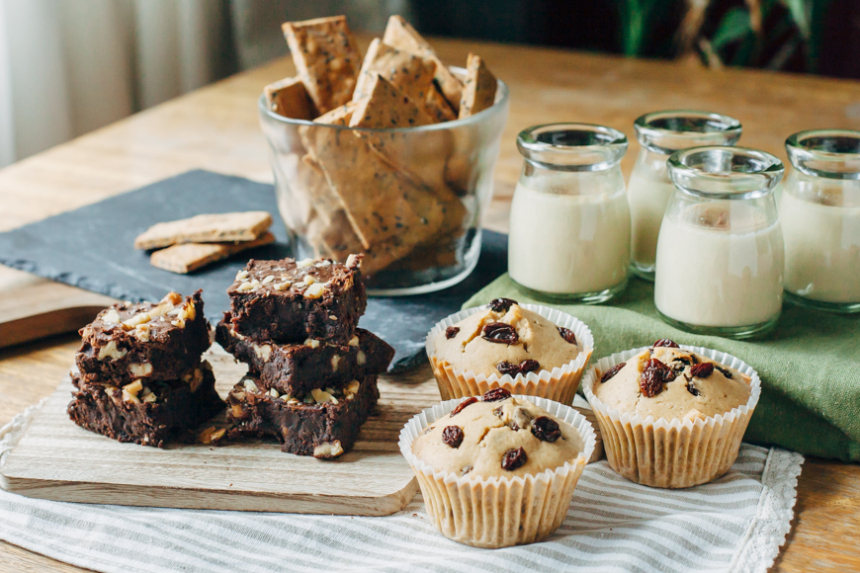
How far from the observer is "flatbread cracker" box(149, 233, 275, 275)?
189 centimetres

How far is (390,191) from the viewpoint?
1.65 meters

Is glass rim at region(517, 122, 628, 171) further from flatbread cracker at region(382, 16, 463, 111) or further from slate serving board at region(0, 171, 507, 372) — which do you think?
slate serving board at region(0, 171, 507, 372)

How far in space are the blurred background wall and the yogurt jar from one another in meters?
2.69

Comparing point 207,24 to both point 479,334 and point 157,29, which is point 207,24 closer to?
point 157,29

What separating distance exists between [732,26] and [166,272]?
3.25 m

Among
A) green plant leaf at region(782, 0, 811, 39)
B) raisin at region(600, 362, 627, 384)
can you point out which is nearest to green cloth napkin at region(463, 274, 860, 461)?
raisin at region(600, 362, 627, 384)

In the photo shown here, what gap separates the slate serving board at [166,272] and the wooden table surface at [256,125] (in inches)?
3.7

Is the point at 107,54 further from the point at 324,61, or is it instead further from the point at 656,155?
the point at 656,155

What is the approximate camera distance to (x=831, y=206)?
1.42 meters

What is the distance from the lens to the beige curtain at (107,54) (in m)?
3.11

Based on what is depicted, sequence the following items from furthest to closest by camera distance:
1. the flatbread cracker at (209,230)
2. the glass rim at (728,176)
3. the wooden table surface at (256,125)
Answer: the flatbread cracker at (209,230) < the wooden table surface at (256,125) < the glass rim at (728,176)

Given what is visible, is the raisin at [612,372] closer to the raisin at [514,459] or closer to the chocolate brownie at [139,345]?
the raisin at [514,459]

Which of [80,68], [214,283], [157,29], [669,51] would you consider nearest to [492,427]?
[214,283]

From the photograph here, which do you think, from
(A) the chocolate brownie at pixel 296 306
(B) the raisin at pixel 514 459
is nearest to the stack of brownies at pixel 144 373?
(A) the chocolate brownie at pixel 296 306
